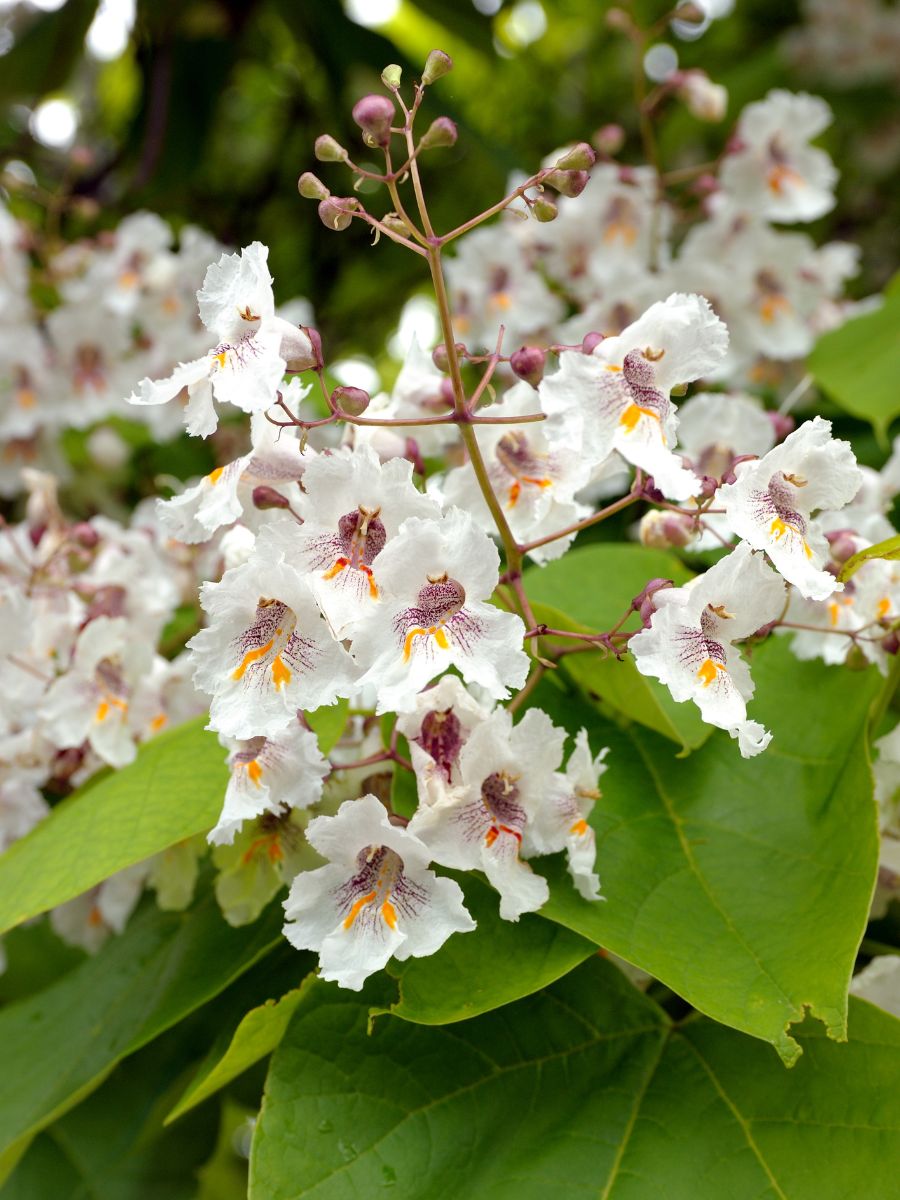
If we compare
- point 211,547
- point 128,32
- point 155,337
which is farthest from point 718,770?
point 128,32

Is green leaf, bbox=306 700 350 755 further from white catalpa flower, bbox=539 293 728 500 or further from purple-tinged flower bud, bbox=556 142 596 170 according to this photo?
purple-tinged flower bud, bbox=556 142 596 170

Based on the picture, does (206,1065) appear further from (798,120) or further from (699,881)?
(798,120)

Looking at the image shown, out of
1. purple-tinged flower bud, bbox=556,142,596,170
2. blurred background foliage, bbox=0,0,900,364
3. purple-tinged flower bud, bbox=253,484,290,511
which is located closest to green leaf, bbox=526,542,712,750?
purple-tinged flower bud, bbox=253,484,290,511

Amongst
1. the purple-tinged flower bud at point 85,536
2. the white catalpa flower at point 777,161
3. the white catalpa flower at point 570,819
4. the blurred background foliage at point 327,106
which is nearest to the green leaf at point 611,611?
the white catalpa flower at point 570,819

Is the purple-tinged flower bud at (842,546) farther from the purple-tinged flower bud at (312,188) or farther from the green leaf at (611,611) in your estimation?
the purple-tinged flower bud at (312,188)

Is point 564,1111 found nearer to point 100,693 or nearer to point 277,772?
point 277,772

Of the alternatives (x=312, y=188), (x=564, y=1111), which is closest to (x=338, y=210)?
(x=312, y=188)
